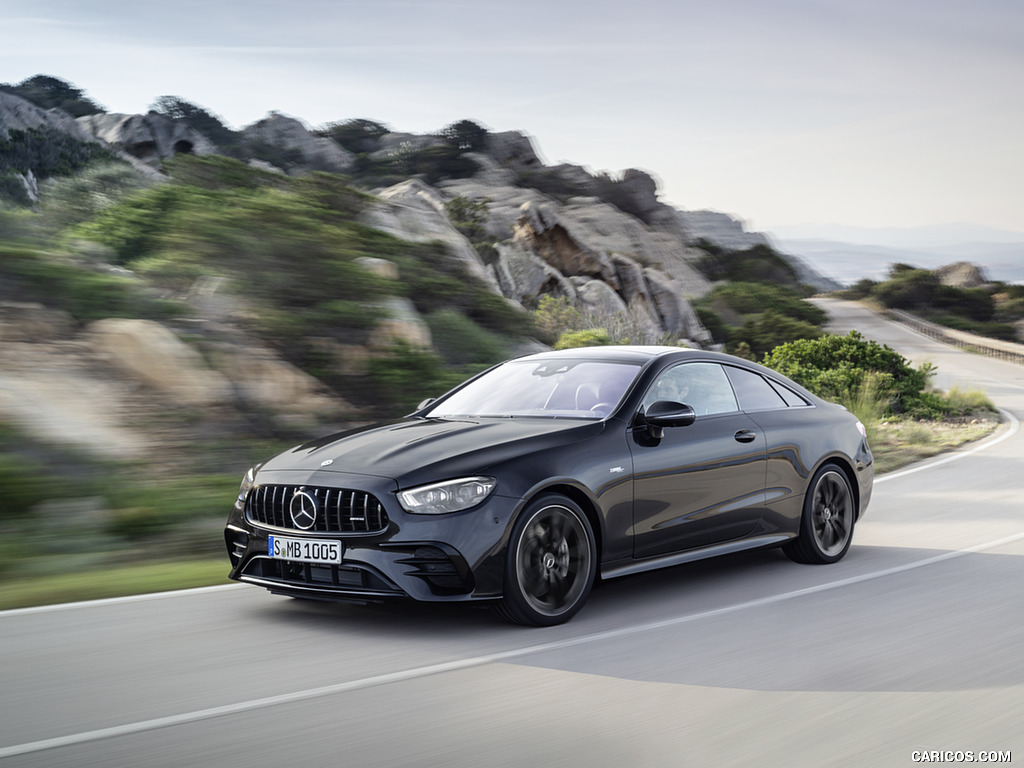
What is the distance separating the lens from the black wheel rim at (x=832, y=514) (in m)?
7.79

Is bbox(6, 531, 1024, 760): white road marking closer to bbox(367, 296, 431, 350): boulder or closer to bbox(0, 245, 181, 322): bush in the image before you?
bbox(0, 245, 181, 322): bush

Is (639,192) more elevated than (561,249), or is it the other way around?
(639,192)

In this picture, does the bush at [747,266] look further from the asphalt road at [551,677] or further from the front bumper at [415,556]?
the front bumper at [415,556]

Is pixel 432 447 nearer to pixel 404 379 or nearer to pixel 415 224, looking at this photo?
pixel 404 379

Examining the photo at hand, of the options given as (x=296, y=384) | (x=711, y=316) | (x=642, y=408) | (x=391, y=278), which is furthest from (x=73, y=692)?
(x=711, y=316)

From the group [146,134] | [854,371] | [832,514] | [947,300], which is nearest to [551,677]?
[832,514]

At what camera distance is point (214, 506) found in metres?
9.52

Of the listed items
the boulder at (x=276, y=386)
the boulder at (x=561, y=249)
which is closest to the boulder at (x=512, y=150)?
the boulder at (x=561, y=249)

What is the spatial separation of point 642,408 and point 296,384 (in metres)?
7.90

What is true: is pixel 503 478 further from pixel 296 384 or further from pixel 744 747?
pixel 296 384

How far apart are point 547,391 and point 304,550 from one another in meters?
1.98

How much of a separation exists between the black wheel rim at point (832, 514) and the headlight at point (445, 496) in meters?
3.09

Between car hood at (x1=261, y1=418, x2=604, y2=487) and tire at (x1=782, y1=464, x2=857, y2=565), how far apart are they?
215 cm

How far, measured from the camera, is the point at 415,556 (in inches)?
216
